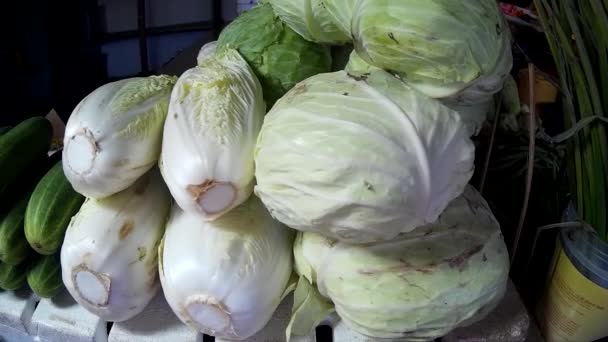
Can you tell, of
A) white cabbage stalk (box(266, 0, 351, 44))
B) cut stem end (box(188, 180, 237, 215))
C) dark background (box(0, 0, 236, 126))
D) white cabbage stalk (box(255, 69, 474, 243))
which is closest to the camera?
white cabbage stalk (box(255, 69, 474, 243))

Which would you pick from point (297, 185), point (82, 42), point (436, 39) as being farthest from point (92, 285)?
point (82, 42)

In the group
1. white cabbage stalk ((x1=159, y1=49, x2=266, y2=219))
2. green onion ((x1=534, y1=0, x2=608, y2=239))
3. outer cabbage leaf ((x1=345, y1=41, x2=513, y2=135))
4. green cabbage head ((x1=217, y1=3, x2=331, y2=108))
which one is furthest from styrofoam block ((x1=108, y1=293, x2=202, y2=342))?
green onion ((x1=534, y1=0, x2=608, y2=239))

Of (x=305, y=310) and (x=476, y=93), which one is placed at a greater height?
(x=476, y=93)

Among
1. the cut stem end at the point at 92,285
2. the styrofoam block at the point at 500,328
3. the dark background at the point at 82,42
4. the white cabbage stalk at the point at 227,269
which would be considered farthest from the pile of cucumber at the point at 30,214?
A: the dark background at the point at 82,42

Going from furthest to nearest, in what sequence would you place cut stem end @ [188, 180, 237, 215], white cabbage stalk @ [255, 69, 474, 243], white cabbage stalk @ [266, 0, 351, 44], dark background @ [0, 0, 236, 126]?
dark background @ [0, 0, 236, 126], white cabbage stalk @ [266, 0, 351, 44], cut stem end @ [188, 180, 237, 215], white cabbage stalk @ [255, 69, 474, 243]

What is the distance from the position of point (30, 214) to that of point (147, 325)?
0.27 metres

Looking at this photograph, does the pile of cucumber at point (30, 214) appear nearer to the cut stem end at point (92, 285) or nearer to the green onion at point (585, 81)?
the cut stem end at point (92, 285)

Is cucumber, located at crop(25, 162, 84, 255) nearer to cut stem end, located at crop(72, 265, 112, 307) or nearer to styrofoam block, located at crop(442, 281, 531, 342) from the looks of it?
cut stem end, located at crop(72, 265, 112, 307)

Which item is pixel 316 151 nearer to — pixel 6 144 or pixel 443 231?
pixel 443 231

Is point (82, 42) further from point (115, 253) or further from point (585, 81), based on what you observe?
point (585, 81)

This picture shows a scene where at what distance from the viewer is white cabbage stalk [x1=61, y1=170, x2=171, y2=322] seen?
0.85m

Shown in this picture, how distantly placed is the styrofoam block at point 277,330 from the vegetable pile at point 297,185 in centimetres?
5

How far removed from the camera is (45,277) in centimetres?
95

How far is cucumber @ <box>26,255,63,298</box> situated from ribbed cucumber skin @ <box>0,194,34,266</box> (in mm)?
32
